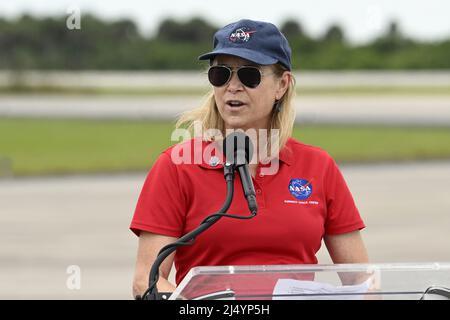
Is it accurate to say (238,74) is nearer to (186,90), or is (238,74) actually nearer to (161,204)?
(161,204)

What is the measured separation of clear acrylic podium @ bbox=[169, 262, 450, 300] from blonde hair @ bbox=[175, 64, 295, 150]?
89 centimetres

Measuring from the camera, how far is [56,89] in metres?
65.5

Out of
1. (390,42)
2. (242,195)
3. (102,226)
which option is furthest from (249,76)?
(390,42)

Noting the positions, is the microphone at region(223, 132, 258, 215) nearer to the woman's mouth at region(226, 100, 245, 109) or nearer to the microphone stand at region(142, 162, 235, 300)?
the microphone stand at region(142, 162, 235, 300)

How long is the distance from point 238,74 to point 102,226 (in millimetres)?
9511

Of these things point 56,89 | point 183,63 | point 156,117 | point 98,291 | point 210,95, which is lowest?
point 98,291

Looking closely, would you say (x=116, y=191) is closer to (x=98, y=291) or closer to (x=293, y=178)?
(x=98, y=291)

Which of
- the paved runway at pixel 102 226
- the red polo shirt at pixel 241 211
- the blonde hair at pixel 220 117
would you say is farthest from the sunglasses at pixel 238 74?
the paved runway at pixel 102 226

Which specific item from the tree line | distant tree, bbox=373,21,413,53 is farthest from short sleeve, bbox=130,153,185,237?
distant tree, bbox=373,21,413,53

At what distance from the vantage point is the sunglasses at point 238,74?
3238 millimetres

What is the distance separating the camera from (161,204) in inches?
130

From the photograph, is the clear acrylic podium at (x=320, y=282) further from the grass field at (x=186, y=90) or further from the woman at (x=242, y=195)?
the grass field at (x=186, y=90)
